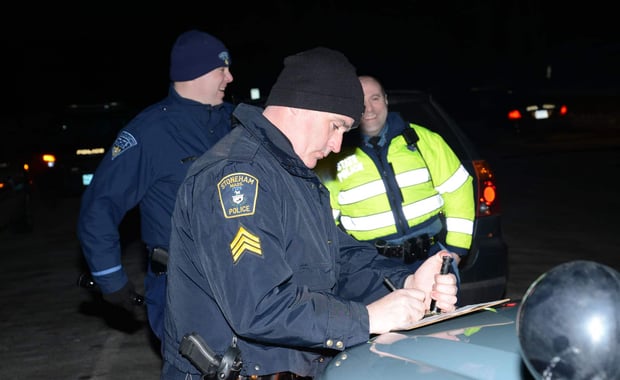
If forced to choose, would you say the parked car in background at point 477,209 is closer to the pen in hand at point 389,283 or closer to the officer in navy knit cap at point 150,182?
the officer in navy knit cap at point 150,182

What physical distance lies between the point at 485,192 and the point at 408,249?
3.57ft

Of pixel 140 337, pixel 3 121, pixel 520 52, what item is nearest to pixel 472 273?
pixel 140 337

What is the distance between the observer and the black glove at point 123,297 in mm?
3868

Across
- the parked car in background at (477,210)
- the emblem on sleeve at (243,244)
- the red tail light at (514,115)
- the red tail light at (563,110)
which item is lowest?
the red tail light at (514,115)

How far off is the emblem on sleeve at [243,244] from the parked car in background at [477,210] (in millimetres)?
3042

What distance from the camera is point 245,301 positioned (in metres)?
2.29

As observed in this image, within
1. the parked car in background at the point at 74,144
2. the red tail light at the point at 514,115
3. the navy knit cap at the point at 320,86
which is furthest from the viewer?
the red tail light at the point at 514,115

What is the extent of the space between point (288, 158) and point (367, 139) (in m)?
2.05

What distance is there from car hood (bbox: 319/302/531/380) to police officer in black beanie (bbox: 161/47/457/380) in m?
0.07

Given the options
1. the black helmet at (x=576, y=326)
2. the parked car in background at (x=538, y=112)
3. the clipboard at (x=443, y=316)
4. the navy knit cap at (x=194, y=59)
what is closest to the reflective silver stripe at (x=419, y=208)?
the navy knit cap at (x=194, y=59)

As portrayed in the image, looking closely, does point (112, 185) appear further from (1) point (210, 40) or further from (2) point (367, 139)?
(2) point (367, 139)

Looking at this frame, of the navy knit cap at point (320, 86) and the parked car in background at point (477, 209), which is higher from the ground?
the navy knit cap at point (320, 86)

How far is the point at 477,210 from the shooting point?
529cm

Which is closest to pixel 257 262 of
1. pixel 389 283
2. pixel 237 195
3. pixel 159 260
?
pixel 237 195
